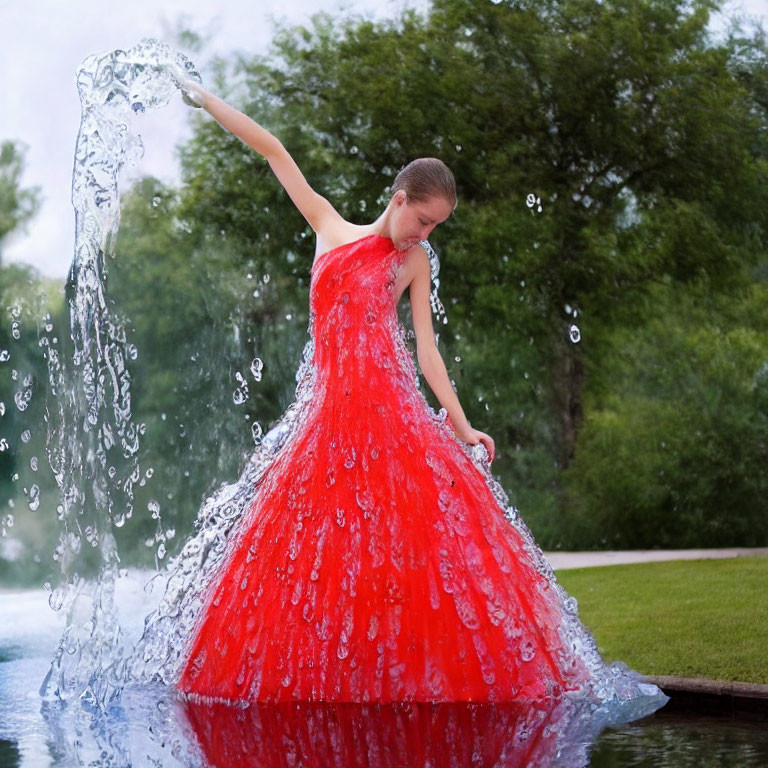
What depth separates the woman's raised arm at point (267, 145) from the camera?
3379 millimetres

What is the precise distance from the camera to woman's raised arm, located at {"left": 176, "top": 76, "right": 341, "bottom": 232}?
3.38 metres

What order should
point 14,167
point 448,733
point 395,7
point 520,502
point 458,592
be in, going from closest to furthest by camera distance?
1. point 448,733
2. point 458,592
3. point 520,502
4. point 395,7
5. point 14,167

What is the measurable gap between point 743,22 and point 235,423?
19.6 ft

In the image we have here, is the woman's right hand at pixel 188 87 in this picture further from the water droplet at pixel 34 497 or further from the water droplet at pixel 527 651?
the water droplet at pixel 34 497

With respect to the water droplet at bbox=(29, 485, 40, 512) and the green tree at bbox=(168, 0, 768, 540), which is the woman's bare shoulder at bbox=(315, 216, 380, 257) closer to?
the green tree at bbox=(168, 0, 768, 540)

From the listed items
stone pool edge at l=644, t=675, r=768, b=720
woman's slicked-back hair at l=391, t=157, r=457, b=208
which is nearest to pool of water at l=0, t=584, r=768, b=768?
stone pool edge at l=644, t=675, r=768, b=720

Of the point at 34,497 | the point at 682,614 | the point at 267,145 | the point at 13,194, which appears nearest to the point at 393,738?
the point at 267,145

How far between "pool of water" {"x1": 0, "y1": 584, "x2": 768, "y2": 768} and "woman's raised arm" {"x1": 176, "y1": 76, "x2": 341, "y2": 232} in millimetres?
1337

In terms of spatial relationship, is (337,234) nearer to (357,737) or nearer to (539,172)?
(357,737)

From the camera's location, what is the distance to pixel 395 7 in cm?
1177

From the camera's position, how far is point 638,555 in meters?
9.63

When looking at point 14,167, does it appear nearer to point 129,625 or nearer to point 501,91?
point 501,91

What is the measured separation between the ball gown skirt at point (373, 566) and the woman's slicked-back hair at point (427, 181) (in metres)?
0.19

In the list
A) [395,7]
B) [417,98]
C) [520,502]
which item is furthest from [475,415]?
[395,7]
